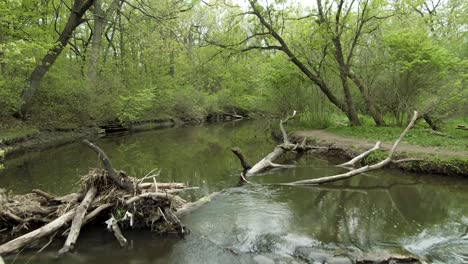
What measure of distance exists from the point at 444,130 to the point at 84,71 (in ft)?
76.1

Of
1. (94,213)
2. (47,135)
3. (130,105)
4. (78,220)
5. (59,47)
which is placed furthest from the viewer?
(130,105)

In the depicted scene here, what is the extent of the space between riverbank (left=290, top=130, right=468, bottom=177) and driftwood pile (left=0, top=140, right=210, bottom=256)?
788 cm

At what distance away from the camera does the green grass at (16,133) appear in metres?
15.7

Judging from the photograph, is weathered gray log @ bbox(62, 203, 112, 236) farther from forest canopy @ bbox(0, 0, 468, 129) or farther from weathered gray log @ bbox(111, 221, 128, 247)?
forest canopy @ bbox(0, 0, 468, 129)

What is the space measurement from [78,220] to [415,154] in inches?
393

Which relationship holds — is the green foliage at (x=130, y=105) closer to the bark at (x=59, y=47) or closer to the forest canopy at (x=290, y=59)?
the forest canopy at (x=290, y=59)

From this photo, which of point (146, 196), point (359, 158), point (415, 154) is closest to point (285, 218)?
point (146, 196)

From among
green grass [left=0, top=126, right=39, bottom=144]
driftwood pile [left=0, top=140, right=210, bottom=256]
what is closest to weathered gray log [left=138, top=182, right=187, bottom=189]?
driftwood pile [left=0, top=140, right=210, bottom=256]

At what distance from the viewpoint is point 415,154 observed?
1102 cm

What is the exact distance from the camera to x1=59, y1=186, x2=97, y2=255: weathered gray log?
546 cm

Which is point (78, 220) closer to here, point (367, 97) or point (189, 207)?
point (189, 207)

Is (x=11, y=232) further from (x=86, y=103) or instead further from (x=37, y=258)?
(x=86, y=103)

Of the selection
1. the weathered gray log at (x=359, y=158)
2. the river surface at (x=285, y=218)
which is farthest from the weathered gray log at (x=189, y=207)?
the weathered gray log at (x=359, y=158)

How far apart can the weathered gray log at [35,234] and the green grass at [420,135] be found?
37.8ft
